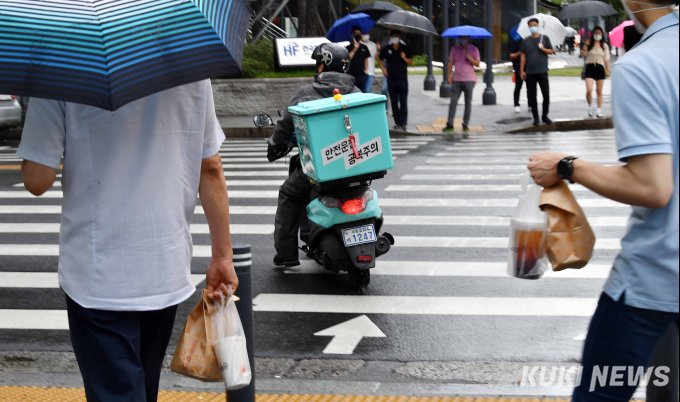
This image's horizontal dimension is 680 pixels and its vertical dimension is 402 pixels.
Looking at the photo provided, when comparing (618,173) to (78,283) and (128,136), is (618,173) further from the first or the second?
(78,283)

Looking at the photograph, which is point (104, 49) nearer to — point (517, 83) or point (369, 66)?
point (369, 66)

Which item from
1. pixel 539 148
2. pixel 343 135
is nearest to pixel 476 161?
pixel 539 148

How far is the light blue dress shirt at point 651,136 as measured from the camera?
206cm

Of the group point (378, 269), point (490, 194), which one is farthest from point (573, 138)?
point (378, 269)

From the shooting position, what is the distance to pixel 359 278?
236 inches

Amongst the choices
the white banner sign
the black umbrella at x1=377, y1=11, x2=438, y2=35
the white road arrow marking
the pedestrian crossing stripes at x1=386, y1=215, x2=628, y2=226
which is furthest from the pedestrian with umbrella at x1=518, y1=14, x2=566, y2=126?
the white road arrow marking

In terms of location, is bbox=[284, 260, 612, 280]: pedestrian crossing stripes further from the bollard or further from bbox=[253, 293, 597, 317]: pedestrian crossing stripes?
the bollard

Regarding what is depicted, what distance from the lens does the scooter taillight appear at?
568 cm

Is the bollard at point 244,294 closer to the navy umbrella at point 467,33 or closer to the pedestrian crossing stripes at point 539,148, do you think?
the pedestrian crossing stripes at point 539,148

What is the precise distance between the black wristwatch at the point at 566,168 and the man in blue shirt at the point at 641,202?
0.05 m

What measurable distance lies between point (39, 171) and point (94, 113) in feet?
0.78

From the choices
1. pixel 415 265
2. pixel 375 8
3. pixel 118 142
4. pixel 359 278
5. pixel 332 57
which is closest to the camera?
pixel 118 142

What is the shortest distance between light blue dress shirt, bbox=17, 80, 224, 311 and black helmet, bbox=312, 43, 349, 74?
11.3ft

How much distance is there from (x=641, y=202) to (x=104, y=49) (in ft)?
4.99
